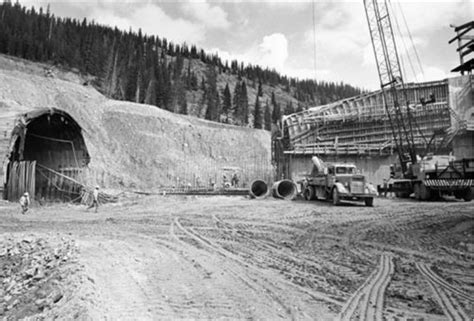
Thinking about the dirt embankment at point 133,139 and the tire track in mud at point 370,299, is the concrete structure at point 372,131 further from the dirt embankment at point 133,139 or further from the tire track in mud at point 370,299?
the tire track in mud at point 370,299

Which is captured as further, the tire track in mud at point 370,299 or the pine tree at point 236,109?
the pine tree at point 236,109

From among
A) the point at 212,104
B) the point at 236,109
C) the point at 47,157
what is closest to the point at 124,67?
the point at 212,104

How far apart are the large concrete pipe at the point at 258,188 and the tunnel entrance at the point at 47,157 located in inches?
487

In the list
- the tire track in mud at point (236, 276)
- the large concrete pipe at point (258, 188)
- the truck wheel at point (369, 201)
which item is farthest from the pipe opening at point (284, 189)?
the tire track in mud at point (236, 276)

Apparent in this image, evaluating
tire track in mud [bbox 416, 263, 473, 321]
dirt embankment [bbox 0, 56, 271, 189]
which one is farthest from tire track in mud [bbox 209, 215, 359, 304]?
dirt embankment [bbox 0, 56, 271, 189]

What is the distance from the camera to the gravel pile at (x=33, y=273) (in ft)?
18.1

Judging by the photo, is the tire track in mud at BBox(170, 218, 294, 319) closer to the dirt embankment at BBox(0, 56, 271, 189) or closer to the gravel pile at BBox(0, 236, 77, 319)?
the gravel pile at BBox(0, 236, 77, 319)

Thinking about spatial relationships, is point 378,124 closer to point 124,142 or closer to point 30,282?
point 124,142

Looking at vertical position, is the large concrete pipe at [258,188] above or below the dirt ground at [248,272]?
above

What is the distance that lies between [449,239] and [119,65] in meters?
86.8

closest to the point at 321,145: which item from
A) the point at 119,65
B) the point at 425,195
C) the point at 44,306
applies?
the point at 425,195

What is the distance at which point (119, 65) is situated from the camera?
276 feet

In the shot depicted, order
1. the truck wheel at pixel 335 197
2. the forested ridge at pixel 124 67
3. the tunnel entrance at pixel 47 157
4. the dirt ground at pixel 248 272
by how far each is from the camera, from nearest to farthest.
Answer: the dirt ground at pixel 248 272 → the truck wheel at pixel 335 197 → the tunnel entrance at pixel 47 157 → the forested ridge at pixel 124 67

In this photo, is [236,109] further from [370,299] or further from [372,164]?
[370,299]
